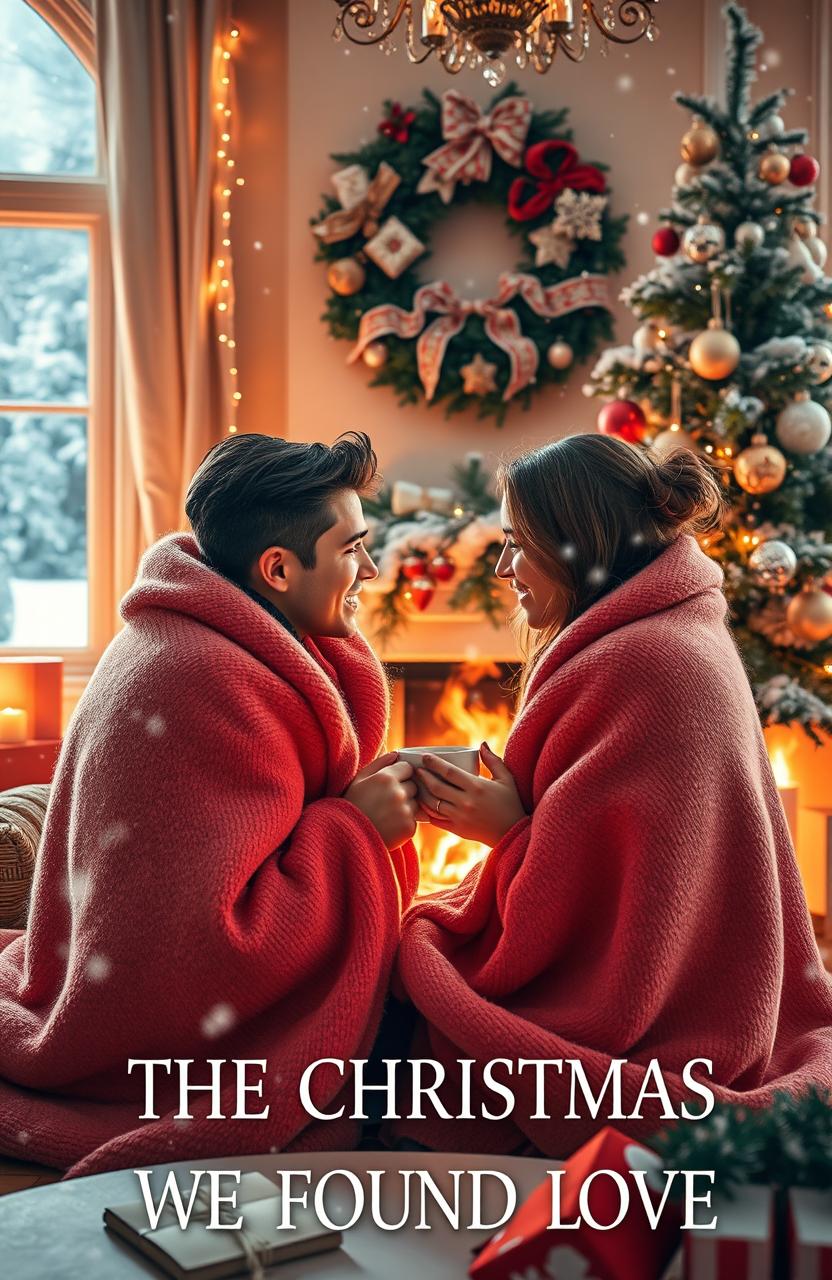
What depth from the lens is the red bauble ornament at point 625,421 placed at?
356 centimetres

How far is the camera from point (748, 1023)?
1.51m

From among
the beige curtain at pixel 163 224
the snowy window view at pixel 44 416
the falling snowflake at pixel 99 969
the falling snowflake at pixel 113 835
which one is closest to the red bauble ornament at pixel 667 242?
the beige curtain at pixel 163 224

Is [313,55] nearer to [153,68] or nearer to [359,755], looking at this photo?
[153,68]

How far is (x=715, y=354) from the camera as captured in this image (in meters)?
3.36

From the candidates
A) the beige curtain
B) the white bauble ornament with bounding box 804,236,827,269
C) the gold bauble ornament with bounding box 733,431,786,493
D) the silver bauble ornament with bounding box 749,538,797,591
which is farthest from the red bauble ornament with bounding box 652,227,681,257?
the beige curtain

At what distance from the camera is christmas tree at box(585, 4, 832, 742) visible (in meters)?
3.40

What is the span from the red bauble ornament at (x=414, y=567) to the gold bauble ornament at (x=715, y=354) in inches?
38.6

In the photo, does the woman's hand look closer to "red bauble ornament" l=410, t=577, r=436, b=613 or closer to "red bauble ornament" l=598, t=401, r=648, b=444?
"red bauble ornament" l=598, t=401, r=648, b=444

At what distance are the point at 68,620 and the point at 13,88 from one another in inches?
72.0

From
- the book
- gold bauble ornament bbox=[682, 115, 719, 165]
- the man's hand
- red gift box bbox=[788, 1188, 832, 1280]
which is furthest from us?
gold bauble ornament bbox=[682, 115, 719, 165]

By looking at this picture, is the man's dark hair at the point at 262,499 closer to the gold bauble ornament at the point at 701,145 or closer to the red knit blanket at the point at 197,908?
the red knit blanket at the point at 197,908

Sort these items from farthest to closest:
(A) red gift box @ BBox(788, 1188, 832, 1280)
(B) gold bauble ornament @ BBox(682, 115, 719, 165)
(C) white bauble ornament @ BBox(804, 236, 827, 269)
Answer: (C) white bauble ornament @ BBox(804, 236, 827, 269)
(B) gold bauble ornament @ BBox(682, 115, 719, 165)
(A) red gift box @ BBox(788, 1188, 832, 1280)

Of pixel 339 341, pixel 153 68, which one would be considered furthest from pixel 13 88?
pixel 339 341

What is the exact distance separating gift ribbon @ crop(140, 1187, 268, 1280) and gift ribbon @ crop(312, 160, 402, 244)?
3.54 meters
